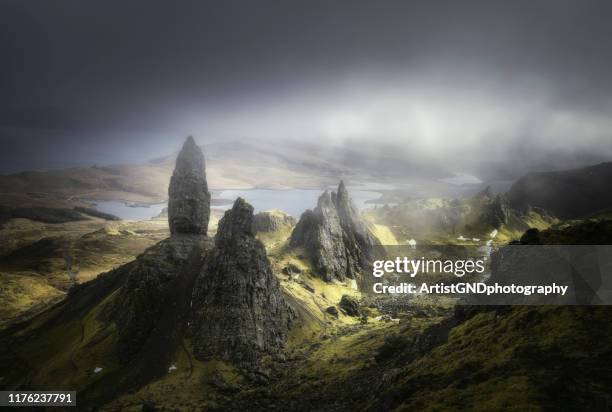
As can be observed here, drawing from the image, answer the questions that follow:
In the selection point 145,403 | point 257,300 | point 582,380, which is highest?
point 582,380

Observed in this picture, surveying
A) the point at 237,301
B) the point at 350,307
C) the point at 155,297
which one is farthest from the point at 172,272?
the point at 350,307

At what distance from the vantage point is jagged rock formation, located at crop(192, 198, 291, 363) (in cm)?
7088

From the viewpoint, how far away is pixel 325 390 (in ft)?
179

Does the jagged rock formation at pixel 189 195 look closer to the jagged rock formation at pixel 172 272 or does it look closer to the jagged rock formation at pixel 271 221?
the jagged rock formation at pixel 172 272

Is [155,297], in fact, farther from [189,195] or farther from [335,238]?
[335,238]

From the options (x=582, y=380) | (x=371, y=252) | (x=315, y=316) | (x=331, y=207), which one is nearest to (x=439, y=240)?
(x=371, y=252)

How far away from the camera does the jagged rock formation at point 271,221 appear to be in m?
175

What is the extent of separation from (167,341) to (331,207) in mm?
98845

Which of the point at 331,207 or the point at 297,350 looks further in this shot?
the point at 331,207

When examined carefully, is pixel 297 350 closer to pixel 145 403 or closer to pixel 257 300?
pixel 257 300

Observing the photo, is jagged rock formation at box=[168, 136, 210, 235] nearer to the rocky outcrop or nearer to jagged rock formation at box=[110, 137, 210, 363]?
jagged rock formation at box=[110, 137, 210, 363]

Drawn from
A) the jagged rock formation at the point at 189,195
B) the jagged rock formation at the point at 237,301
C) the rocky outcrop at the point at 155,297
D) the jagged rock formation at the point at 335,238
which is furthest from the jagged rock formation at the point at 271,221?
the jagged rock formation at the point at 237,301

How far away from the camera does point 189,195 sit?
313 ft

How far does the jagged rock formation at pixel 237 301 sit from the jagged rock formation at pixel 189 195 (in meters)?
13.0
